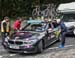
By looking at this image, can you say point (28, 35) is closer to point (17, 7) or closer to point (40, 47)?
point (40, 47)

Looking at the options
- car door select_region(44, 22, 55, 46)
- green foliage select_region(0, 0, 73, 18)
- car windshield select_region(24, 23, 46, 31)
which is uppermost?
car windshield select_region(24, 23, 46, 31)

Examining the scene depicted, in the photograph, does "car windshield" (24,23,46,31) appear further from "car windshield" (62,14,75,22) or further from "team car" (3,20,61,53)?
"car windshield" (62,14,75,22)

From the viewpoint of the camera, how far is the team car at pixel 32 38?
13.1 m

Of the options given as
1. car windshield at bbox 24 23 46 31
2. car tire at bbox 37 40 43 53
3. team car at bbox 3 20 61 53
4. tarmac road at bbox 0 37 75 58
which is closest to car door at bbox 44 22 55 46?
team car at bbox 3 20 61 53

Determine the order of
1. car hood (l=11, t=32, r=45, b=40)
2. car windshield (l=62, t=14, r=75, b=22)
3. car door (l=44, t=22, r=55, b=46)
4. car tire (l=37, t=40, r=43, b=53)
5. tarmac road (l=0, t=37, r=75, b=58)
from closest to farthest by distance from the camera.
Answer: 1. tarmac road (l=0, t=37, r=75, b=58)
2. car tire (l=37, t=40, r=43, b=53)
3. car hood (l=11, t=32, r=45, b=40)
4. car door (l=44, t=22, r=55, b=46)
5. car windshield (l=62, t=14, r=75, b=22)

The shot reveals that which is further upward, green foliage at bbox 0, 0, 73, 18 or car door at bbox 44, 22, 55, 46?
car door at bbox 44, 22, 55, 46

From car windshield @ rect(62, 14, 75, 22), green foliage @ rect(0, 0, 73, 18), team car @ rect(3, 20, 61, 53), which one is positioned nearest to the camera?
team car @ rect(3, 20, 61, 53)

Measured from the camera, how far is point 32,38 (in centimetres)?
1334

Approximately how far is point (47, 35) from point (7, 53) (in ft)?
7.40

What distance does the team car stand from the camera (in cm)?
1307

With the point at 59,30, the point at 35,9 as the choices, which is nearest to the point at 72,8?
the point at 59,30

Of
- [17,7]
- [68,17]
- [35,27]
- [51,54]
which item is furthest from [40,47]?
[17,7]

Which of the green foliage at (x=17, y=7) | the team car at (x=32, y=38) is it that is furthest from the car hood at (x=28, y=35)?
the green foliage at (x=17, y=7)

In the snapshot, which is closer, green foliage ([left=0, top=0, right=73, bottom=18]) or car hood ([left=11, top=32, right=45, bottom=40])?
car hood ([left=11, top=32, right=45, bottom=40])
